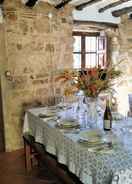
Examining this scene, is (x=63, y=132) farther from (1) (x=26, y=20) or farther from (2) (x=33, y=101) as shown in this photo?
(1) (x=26, y=20)

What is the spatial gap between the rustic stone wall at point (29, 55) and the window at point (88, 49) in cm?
64

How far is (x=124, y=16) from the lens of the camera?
516 centimetres

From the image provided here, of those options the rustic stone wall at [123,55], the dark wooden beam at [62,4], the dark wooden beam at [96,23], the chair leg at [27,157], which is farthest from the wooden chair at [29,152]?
the rustic stone wall at [123,55]

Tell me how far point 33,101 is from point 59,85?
557 mm

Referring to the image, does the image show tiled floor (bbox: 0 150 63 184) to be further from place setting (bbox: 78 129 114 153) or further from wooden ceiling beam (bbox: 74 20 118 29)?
wooden ceiling beam (bbox: 74 20 118 29)

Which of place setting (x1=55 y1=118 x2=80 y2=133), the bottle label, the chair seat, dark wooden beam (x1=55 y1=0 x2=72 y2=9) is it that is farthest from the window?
the bottle label

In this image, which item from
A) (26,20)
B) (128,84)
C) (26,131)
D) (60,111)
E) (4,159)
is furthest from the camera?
Answer: (128,84)

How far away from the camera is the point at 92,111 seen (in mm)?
2377

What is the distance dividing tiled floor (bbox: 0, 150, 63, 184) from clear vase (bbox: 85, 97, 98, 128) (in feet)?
2.90

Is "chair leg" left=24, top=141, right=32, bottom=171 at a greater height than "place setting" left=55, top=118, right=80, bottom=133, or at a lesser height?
lesser

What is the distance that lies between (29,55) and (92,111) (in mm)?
1956

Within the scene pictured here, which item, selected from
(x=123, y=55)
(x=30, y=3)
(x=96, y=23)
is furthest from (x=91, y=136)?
(x=123, y=55)

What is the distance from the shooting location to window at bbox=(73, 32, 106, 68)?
198 inches

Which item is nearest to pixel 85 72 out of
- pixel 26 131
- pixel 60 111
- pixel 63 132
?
pixel 63 132
